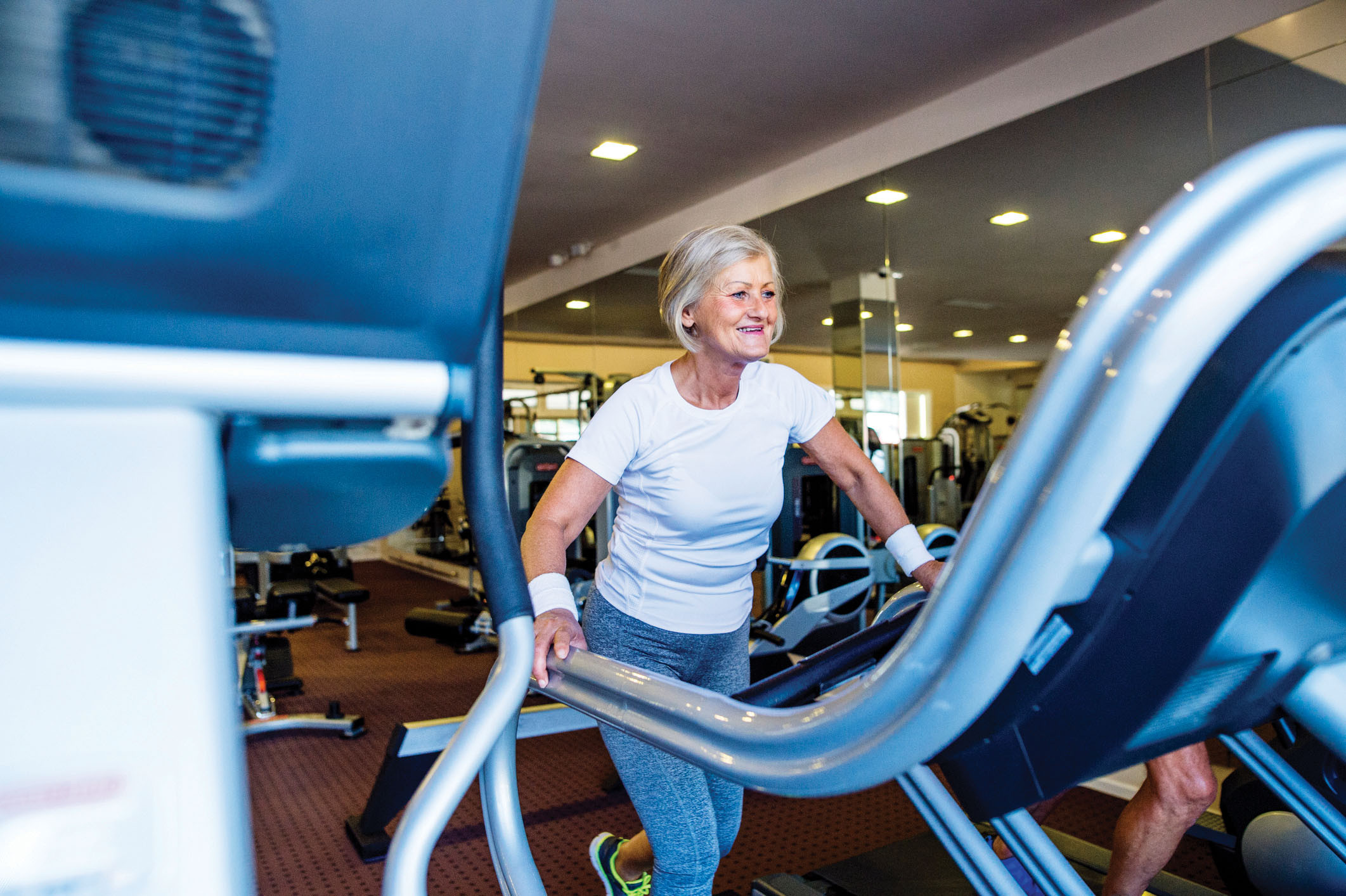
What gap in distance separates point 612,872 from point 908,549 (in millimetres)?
1008

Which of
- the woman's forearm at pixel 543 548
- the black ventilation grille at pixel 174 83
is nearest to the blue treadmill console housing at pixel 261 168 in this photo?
the black ventilation grille at pixel 174 83

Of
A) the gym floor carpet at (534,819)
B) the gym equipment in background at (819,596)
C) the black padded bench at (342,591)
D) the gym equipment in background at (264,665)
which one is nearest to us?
the gym floor carpet at (534,819)

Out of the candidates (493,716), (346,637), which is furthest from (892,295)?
(493,716)

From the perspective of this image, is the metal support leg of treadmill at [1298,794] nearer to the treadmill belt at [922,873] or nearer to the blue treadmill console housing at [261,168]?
the treadmill belt at [922,873]

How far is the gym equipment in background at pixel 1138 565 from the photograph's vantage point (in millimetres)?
416

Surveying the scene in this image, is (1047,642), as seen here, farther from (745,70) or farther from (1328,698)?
(745,70)

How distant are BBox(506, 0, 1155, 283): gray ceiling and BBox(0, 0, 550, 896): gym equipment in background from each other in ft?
11.6

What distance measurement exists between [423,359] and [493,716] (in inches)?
10.3

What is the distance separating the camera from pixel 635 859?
189 centimetres

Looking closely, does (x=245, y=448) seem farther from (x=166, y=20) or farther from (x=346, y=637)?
(x=346, y=637)

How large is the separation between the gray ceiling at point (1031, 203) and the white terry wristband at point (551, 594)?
109 inches

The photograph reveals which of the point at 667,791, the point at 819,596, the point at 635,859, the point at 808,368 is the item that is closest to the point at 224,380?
the point at 667,791

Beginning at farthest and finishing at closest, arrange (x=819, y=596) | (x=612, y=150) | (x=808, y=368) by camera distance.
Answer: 1. (x=808, y=368)
2. (x=612, y=150)
3. (x=819, y=596)

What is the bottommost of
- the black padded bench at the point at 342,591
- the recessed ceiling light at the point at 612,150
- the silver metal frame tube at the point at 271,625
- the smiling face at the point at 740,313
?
the black padded bench at the point at 342,591
